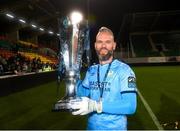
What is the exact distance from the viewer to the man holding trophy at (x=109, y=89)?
8.91ft

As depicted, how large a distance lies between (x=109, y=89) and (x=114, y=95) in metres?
0.07

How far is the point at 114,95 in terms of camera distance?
9.57ft

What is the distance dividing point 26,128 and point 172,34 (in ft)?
178

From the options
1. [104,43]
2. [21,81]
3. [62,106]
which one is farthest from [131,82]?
[21,81]

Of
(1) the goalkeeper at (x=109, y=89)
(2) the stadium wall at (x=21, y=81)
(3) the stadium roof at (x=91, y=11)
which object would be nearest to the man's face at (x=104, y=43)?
(1) the goalkeeper at (x=109, y=89)

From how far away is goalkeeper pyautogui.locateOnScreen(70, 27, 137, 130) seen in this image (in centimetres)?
273

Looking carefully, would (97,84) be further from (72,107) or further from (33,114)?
Result: (33,114)

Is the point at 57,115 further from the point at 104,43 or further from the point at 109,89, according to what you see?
the point at 104,43

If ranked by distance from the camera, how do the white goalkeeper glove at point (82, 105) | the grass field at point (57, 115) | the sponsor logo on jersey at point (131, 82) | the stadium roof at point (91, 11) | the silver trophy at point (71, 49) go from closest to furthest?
1. the white goalkeeper glove at point (82, 105)
2. the sponsor logo on jersey at point (131, 82)
3. the silver trophy at point (71, 49)
4. the grass field at point (57, 115)
5. the stadium roof at point (91, 11)

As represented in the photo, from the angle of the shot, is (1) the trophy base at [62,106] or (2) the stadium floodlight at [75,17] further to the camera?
(2) the stadium floodlight at [75,17]

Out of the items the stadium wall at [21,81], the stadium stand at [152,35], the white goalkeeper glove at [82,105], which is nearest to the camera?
the white goalkeeper glove at [82,105]

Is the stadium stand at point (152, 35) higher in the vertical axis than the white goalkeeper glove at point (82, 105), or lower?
higher

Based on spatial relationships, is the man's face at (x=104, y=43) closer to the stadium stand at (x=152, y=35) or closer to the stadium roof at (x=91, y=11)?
the stadium roof at (x=91, y=11)

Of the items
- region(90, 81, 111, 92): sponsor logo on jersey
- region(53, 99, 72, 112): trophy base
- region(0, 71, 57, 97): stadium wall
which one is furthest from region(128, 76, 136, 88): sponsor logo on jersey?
region(0, 71, 57, 97): stadium wall
